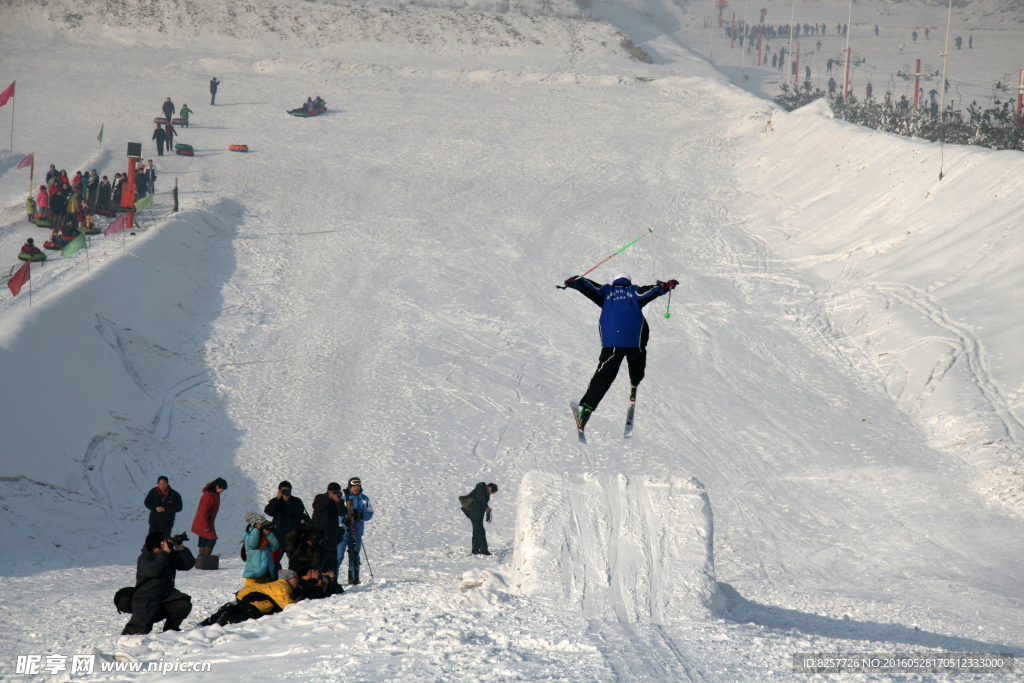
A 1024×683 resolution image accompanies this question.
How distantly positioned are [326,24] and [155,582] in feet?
181

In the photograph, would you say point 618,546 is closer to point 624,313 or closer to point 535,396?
point 624,313

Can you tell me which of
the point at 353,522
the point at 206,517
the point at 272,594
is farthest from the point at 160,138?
the point at 272,594

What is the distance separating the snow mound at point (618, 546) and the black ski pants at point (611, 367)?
45.2 inches

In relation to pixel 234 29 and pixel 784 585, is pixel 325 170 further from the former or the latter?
pixel 234 29

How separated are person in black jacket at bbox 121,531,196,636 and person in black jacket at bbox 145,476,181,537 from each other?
285 cm

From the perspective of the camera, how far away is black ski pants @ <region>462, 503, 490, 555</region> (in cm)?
1140

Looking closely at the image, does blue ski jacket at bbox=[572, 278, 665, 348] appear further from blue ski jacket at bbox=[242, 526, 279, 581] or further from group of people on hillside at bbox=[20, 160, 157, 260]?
group of people on hillside at bbox=[20, 160, 157, 260]

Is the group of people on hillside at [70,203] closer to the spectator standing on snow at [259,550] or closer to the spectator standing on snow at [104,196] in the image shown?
the spectator standing on snow at [104,196]

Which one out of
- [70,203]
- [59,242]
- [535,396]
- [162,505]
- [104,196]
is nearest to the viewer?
[162,505]

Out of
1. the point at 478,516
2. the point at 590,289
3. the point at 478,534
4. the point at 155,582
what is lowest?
the point at 478,534

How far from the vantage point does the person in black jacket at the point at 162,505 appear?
1010cm

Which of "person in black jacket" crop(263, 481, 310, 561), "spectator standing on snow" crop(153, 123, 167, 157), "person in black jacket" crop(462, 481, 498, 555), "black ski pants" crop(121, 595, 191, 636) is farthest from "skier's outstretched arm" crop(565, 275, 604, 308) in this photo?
"spectator standing on snow" crop(153, 123, 167, 157)

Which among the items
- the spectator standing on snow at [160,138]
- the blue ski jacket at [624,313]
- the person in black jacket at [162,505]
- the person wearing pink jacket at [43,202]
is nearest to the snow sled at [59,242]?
the person wearing pink jacket at [43,202]

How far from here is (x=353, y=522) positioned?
9609mm
